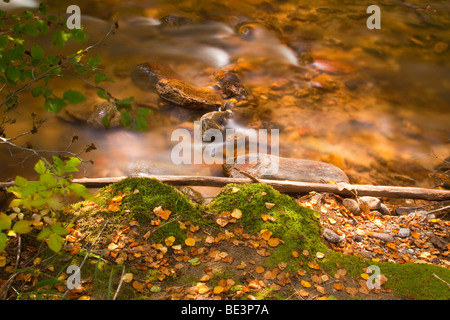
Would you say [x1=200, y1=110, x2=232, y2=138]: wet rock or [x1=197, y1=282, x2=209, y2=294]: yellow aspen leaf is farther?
[x1=200, y1=110, x2=232, y2=138]: wet rock

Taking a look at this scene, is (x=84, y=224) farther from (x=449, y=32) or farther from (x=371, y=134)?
(x=449, y=32)

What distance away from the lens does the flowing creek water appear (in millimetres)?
6457

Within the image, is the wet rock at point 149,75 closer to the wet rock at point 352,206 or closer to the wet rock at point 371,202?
the wet rock at point 352,206

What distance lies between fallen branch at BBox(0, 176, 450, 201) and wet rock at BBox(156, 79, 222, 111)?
9.23ft

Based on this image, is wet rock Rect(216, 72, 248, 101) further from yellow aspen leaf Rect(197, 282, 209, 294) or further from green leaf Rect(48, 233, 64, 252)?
green leaf Rect(48, 233, 64, 252)

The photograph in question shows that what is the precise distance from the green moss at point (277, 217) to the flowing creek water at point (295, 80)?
7.36 ft

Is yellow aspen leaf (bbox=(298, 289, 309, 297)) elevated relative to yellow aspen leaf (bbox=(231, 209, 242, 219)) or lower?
lower

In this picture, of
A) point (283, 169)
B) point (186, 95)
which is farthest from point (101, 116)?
point (283, 169)

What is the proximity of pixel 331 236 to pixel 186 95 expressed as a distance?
4.52 meters

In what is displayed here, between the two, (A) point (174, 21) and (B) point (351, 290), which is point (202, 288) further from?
(A) point (174, 21)

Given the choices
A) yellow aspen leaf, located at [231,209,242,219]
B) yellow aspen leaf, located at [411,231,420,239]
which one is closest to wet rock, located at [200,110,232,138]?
yellow aspen leaf, located at [231,209,242,219]

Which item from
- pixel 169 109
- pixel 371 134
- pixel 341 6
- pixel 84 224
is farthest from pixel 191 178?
pixel 341 6

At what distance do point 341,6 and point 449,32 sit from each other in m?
3.33

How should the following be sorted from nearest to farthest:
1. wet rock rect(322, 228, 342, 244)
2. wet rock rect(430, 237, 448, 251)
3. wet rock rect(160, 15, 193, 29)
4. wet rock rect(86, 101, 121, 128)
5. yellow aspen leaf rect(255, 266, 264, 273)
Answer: yellow aspen leaf rect(255, 266, 264, 273) → wet rock rect(322, 228, 342, 244) → wet rock rect(430, 237, 448, 251) → wet rock rect(86, 101, 121, 128) → wet rock rect(160, 15, 193, 29)
